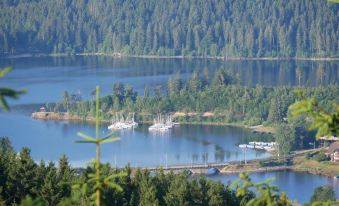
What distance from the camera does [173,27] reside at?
124 feet

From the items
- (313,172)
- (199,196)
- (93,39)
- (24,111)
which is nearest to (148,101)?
(24,111)

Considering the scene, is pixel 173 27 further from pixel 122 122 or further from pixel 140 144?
pixel 140 144

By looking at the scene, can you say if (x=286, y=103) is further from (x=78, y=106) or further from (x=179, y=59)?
(x=179, y=59)

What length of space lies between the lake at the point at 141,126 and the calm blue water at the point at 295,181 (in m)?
0.01

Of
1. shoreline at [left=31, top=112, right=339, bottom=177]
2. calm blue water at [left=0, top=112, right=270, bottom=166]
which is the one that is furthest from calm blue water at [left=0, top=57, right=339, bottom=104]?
shoreline at [left=31, top=112, right=339, bottom=177]

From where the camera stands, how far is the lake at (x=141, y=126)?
1440 cm

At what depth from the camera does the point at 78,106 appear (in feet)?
63.4

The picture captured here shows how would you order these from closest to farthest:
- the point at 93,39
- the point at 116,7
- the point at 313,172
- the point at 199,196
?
the point at 199,196 → the point at 313,172 → the point at 93,39 → the point at 116,7

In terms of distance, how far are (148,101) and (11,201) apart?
42.9ft

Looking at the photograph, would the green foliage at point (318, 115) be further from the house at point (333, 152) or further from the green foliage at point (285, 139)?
the green foliage at point (285, 139)

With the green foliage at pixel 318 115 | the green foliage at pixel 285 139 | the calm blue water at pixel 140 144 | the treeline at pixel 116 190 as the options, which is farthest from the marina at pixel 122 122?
the green foliage at pixel 318 115

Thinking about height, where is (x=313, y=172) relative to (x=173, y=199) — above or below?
below

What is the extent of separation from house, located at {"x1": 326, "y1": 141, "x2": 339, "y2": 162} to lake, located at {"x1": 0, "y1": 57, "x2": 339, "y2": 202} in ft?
3.01

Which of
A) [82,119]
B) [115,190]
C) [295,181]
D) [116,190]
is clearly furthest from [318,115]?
[82,119]
